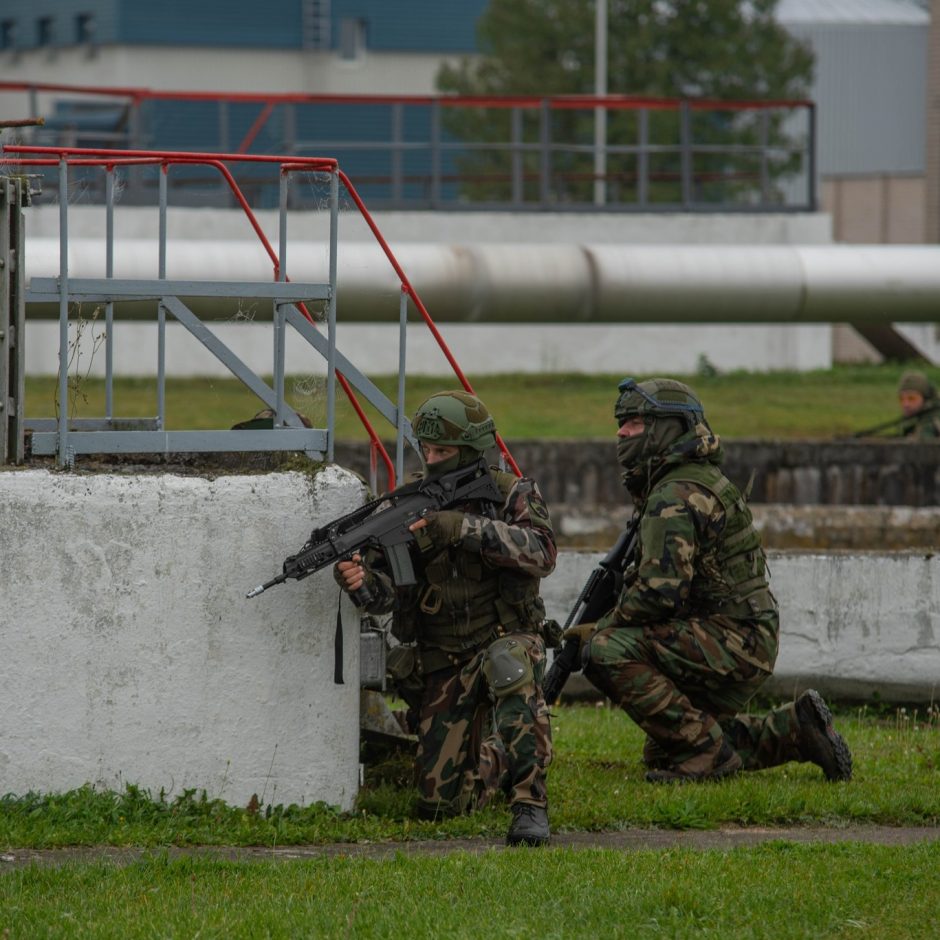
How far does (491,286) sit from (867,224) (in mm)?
31605

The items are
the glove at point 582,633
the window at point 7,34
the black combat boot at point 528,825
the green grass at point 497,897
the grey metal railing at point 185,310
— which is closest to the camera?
the green grass at point 497,897

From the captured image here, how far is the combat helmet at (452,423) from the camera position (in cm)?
715

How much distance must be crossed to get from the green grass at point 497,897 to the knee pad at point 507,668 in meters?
0.71

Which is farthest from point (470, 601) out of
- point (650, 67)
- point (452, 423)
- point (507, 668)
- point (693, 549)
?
point (650, 67)

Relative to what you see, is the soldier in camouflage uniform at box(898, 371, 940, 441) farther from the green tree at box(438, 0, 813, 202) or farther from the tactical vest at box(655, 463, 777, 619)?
the green tree at box(438, 0, 813, 202)

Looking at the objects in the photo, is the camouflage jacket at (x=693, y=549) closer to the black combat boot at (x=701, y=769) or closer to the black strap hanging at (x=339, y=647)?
the black combat boot at (x=701, y=769)

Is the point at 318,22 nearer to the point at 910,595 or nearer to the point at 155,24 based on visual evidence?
the point at 155,24

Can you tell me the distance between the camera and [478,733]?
7414 millimetres

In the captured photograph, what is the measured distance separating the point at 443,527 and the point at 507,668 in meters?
0.61

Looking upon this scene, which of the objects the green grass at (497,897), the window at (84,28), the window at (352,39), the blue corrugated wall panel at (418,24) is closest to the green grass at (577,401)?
the green grass at (497,897)

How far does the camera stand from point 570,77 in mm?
41531

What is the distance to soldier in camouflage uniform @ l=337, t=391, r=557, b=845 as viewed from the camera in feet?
22.8

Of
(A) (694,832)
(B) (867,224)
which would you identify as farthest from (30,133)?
(B) (867,224)

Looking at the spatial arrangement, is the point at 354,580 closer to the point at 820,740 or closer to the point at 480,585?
the point at 480,585
